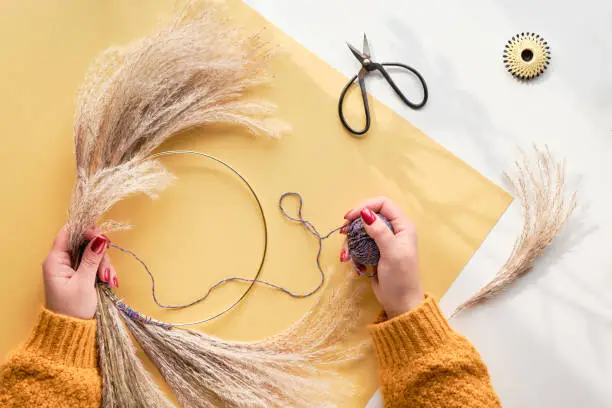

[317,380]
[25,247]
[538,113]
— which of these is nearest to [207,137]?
[25,247]

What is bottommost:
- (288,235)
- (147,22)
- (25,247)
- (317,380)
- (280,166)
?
(25,247)

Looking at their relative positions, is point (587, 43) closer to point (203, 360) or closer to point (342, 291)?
point (342, 291)

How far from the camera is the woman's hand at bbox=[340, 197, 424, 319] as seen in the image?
51.0 inches

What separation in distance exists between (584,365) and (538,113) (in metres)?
0.69

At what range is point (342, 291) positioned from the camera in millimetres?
1399

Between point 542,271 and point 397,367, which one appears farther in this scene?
point 542,271

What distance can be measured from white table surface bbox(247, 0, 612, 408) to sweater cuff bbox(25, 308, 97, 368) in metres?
0.93

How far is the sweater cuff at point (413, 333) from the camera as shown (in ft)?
4.25

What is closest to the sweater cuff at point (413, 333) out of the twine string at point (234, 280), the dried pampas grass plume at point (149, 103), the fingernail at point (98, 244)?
the twine string at point (234, 280)

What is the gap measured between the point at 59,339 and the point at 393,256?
817 mm

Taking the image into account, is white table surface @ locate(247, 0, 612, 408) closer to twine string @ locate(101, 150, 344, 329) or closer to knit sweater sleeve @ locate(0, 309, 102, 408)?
twine string @ locate(101, 150, 344, 329)

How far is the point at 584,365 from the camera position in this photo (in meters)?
1.42

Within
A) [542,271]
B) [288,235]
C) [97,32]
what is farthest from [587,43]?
[97,32]

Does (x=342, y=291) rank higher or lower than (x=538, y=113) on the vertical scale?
lower
